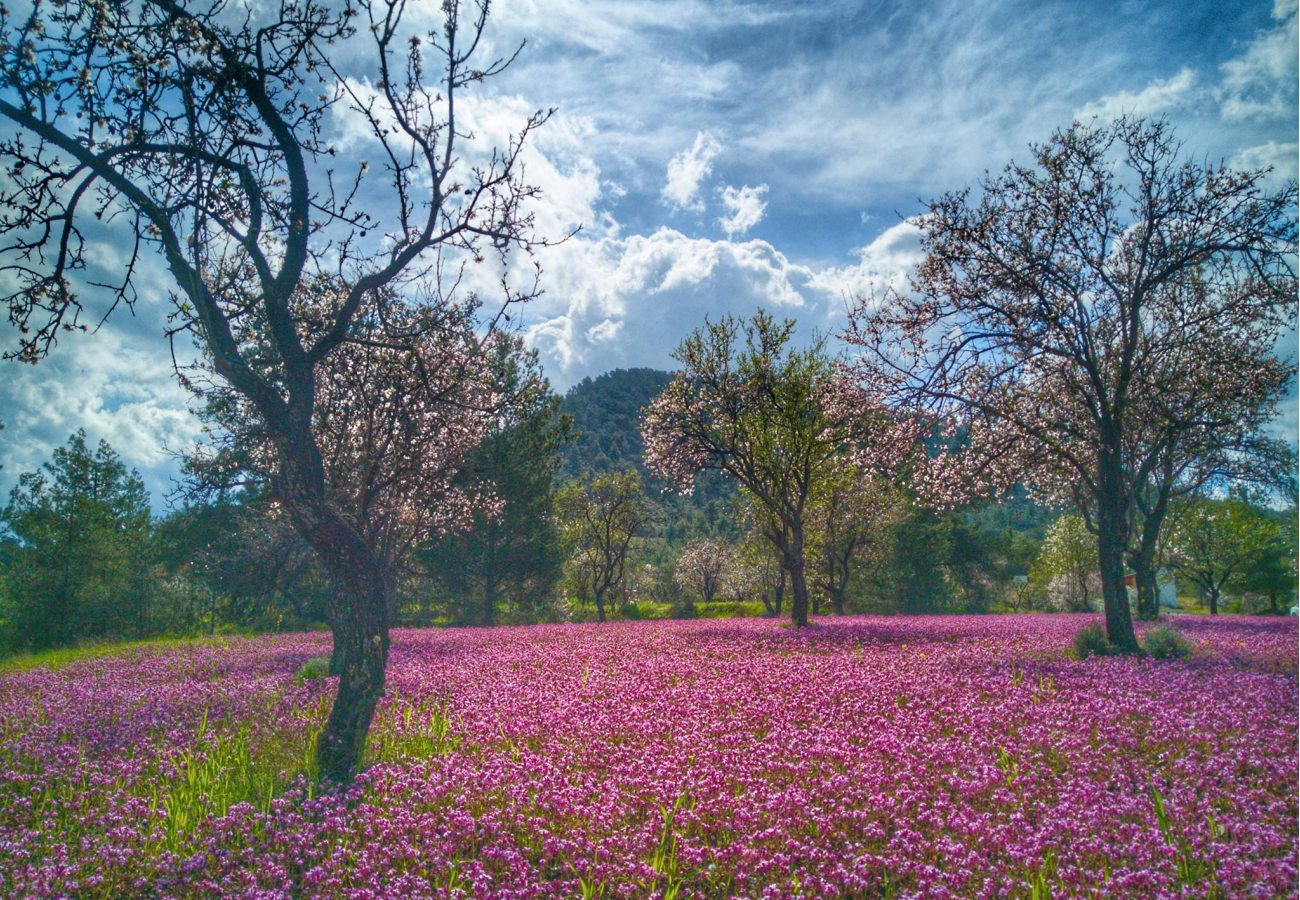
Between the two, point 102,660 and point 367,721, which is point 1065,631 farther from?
point 102,660

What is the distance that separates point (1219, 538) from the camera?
39.6m

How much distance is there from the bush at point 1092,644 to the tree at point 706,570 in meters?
52.4

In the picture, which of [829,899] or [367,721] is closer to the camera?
[829,899]

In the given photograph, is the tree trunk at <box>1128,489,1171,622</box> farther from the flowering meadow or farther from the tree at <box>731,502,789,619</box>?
the tree at <box>731,502,789,619</box>

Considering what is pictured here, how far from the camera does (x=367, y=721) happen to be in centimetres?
666

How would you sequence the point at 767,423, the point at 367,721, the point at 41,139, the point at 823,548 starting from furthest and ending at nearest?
the point at 823,548 < the point at 767,423 < the point at 367,721 < the point at 41,139

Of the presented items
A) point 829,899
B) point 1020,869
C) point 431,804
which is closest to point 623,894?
point 829,899

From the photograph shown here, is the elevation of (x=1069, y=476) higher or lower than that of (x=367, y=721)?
higher

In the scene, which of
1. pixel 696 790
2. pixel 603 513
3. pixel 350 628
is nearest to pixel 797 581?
pixel 696 790

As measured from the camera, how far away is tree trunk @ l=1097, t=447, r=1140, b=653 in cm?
1179

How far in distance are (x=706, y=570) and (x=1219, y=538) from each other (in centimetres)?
4113

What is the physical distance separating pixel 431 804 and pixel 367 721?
1.54 meters

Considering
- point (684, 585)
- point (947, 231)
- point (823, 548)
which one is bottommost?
point (684, 585)

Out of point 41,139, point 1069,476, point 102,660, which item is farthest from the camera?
point 102,660
